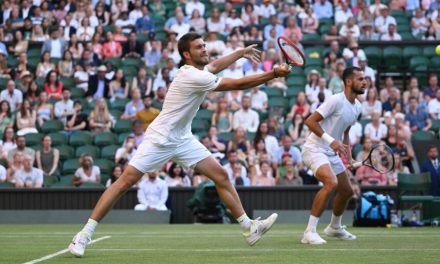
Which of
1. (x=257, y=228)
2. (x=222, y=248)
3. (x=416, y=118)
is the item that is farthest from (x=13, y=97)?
(x=257, y=228)

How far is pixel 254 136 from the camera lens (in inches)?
854

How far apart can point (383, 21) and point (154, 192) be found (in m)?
8.49

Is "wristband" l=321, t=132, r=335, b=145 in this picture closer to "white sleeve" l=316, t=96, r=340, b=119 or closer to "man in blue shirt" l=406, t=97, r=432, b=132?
"white sleeve" l=316, t=96, r=340, b=119

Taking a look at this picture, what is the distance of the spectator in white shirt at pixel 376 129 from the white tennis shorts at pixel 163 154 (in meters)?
10.8

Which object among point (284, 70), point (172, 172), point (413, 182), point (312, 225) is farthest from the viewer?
point (172, 172)

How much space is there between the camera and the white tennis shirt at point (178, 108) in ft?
34.9

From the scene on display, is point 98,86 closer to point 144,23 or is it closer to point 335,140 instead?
point 144,23

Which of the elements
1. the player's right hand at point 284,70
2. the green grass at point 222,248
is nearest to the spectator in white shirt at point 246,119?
the green grass at point 222,248

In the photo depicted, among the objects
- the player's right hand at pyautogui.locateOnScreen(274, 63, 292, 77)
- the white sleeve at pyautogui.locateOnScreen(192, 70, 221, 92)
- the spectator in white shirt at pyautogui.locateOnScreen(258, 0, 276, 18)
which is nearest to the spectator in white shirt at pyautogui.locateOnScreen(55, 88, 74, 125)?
the spectator in white shirt at pyautogui.locateOnScreen(258, 0, 276, 18)

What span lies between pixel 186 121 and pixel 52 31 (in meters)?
15.3

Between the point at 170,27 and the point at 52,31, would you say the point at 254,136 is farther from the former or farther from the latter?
the point at 52,31

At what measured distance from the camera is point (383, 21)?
2533 cm

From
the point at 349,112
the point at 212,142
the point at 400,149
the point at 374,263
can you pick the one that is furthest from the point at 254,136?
the point at 374,263

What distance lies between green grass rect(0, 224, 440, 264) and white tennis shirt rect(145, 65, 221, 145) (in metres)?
1.17
